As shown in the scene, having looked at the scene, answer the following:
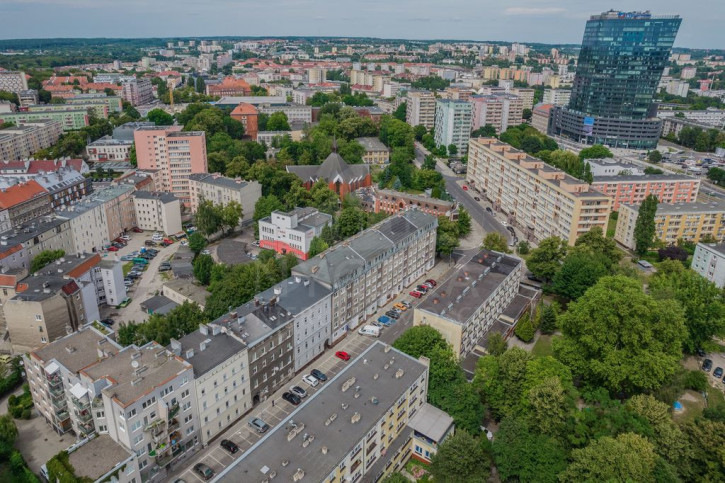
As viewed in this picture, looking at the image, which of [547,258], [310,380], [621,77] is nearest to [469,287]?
[547,258]

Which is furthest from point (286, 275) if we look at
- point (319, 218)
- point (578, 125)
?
point (578, 125)

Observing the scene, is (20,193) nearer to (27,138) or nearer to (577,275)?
(27,138)

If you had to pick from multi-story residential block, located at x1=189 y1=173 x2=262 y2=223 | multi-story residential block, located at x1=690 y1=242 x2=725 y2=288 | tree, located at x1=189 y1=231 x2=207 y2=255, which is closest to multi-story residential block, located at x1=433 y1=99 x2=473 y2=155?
multi-story residential block, located at x1=189 y1=173 x2=262 y2=223

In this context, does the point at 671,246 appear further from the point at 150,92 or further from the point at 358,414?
the point at 150,92

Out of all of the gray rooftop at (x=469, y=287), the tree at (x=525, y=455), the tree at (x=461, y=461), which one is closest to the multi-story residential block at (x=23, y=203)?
the gray rooftop at (x=469, y=287)

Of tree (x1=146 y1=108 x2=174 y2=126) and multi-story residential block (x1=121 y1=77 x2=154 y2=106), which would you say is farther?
multi-story residential block (x1=121 y1=77 x2=154 y2=106)

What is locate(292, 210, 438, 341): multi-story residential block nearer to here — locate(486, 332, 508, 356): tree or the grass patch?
locate(486, 332, 508, 356): tree

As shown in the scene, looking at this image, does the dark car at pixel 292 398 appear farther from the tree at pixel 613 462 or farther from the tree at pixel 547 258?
the tree at pixel 547 258
